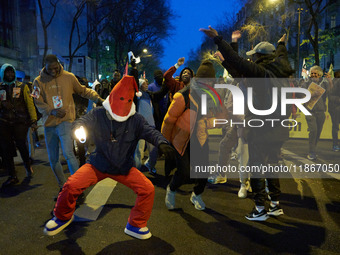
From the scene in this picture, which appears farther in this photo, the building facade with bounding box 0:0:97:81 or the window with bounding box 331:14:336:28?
the window with bounding box 331:14:336:28

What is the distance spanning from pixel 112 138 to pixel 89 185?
0.57 metres

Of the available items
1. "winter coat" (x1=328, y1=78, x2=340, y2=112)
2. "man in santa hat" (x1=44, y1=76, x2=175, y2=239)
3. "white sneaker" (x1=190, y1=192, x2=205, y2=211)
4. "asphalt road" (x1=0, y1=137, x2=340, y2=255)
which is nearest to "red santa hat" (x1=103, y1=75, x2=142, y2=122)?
"man in santa hat" (x1=44, y1=76, x2=175, y2=239)

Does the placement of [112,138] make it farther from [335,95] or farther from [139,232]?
[335,95]

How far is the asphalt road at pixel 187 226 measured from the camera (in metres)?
3.22

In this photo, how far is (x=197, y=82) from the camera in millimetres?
4090

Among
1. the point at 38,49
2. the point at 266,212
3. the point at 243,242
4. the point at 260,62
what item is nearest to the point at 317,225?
the point at 266,212

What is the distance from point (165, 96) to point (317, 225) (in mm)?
4003

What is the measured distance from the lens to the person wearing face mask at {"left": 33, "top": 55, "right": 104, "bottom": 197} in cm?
445

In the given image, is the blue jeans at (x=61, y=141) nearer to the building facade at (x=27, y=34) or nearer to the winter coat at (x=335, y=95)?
the winter coat at (x=335, y=95)

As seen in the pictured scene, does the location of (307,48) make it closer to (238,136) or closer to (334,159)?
(334,159)

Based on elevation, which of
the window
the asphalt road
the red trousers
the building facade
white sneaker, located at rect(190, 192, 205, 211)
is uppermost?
the window

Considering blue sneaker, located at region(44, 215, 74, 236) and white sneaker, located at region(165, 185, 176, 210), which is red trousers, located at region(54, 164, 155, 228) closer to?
blue sneaker, located at region(44, 215, 74, 236)

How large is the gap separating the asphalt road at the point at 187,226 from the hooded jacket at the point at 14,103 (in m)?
1.21

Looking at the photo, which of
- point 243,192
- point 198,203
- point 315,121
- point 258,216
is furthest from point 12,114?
point 315,121
